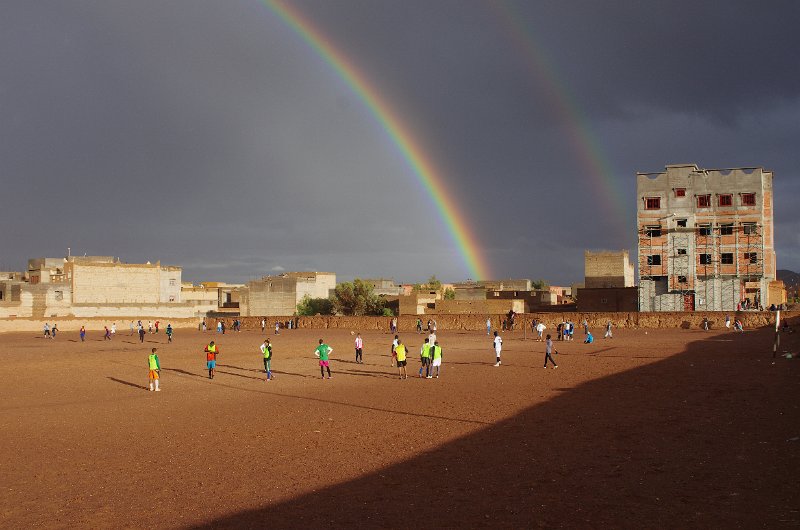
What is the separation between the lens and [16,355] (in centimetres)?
4556

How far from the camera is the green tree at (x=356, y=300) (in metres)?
99.5

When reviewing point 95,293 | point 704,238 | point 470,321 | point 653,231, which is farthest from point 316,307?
point 704,238

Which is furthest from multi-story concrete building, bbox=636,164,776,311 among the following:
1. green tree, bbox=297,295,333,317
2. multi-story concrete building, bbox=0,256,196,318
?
multi-story concrete building, bbox=0,256,196,318

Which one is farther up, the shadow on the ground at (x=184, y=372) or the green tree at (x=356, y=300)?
the green tree at (x=356, y=300)

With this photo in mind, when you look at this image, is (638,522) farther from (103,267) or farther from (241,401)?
(103,267)

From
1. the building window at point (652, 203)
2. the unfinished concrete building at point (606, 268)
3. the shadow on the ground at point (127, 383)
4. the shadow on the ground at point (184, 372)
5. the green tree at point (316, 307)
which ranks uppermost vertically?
the building window at point (652, 203)

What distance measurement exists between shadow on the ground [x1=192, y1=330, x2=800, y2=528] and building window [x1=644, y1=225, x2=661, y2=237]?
5631 centimetres

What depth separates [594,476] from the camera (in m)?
12.1

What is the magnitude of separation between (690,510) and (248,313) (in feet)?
332

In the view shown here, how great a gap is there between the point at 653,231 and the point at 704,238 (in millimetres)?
4938

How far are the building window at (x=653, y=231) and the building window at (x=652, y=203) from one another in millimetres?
1989

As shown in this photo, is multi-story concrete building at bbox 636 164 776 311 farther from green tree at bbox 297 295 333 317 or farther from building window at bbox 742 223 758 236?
green tree at bbox 297 295 333 317

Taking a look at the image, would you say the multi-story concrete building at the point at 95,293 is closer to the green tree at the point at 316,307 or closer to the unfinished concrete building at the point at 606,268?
the green tree at the point at 316,307

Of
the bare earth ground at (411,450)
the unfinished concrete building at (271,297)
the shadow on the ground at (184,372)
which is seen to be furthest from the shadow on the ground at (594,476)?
the unfinished concrete building at (271,297)
